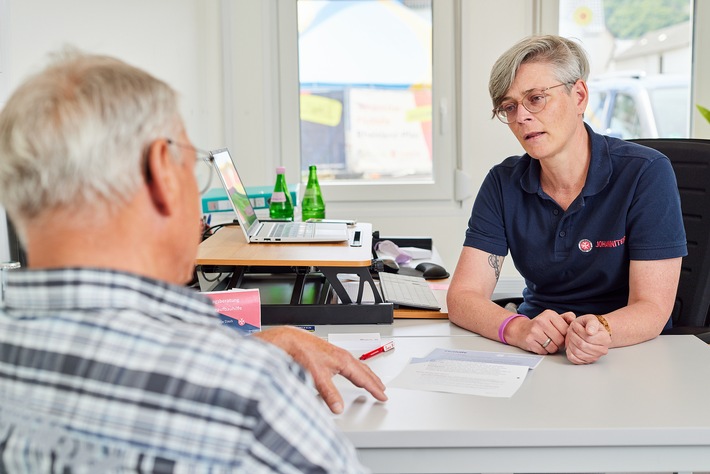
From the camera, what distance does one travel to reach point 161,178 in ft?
2.66

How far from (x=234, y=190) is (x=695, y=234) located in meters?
1.28

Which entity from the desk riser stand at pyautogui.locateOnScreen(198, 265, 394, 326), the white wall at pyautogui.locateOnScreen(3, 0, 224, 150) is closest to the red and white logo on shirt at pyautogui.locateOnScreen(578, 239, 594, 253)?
the desk riser stand at pyautogui.locateOnScreen(198, 265, 394, 326)

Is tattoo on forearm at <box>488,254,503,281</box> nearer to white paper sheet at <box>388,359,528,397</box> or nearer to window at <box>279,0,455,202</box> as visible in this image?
white paper sheet at <box>388,359,528,397</box>

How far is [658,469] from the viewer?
1.25 meters

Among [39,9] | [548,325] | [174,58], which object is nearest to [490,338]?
[548,325]

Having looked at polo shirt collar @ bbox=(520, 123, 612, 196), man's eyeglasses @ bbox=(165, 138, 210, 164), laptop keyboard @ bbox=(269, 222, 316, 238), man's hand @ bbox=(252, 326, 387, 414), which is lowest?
man's hand @ bbox=(252, 326, 387, 414)

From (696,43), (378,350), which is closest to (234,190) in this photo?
(378,350)

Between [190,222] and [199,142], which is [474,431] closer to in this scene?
[190,222]

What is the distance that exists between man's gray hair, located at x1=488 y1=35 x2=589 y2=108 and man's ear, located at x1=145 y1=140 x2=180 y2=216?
1.30 meters

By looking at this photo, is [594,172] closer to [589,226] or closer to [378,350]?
[589,226]

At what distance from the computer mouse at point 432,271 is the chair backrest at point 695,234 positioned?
0.72 m

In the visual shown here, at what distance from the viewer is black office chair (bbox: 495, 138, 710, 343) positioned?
6.88ft

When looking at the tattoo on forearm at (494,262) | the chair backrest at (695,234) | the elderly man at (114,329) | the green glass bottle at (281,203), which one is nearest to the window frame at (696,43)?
the green glass bottle at (281,203)

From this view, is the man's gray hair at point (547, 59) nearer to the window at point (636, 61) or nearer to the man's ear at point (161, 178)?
the man's ear at point (161, 178)
